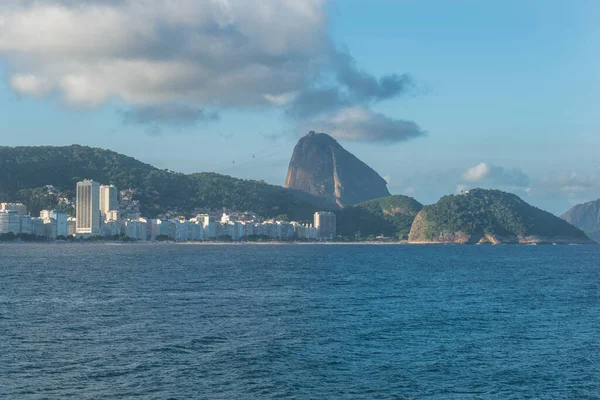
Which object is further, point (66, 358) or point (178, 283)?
point (178, 283)

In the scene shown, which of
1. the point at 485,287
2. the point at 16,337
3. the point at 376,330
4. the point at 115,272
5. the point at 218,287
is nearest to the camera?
the point at 16,337

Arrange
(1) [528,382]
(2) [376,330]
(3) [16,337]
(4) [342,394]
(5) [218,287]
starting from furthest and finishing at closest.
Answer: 1. (5) [218,287]
2. (2) [376,330]
3. (3) [16,337]
4. (1) [528,382]
5. (4) [342,394]

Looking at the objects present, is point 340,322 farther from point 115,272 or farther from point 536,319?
point 115,272

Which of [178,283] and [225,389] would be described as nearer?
[225,389]

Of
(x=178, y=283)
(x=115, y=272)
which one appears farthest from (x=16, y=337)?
(x=115, y=272)

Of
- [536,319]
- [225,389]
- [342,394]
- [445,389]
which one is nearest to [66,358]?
[225,389]

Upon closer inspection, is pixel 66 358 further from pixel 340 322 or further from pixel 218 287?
pixel 218 287
